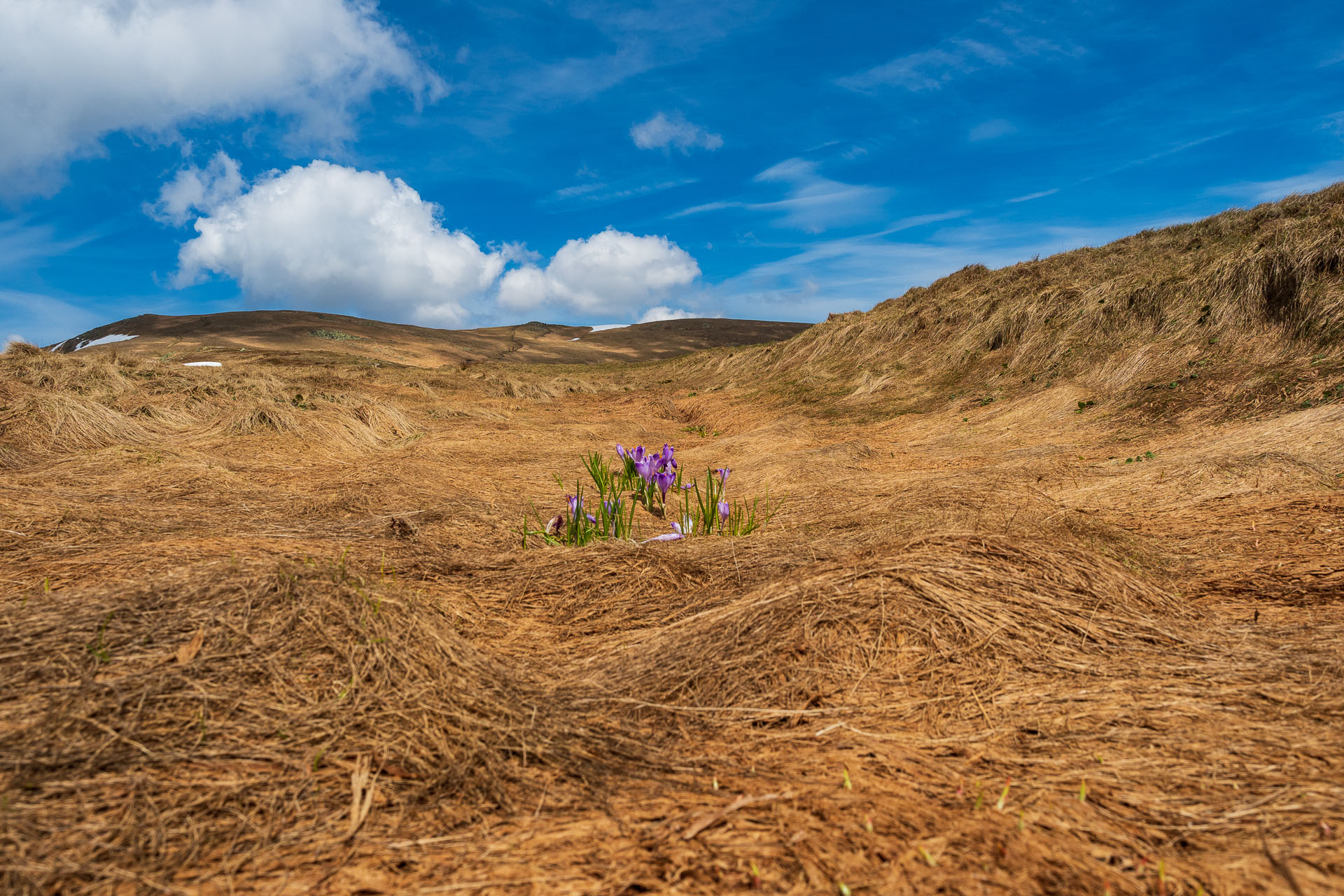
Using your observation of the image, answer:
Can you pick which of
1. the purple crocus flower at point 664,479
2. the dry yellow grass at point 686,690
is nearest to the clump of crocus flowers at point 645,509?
the purple crocus flower at point 664,479

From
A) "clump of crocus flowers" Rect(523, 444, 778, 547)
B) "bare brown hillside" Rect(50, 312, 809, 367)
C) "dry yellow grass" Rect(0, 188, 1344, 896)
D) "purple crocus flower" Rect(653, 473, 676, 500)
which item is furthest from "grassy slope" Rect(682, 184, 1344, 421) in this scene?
"bare brown hillside" Rect(50, 312, 809, 367)

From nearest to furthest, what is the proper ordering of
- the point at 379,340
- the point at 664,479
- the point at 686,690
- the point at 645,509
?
1. the point at 686,690
2. the point at 664,479
3. the point at 645,509
4. the point at 379,340

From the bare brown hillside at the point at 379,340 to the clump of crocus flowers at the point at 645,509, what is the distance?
2299cm

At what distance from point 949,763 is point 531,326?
73.6m

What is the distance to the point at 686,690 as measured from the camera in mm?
2455

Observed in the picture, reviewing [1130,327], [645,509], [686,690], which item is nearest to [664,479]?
[645,509]

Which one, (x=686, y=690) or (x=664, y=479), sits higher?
(x=664, y=479)

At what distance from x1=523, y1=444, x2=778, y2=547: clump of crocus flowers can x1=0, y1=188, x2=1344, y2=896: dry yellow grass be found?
0.29 meters

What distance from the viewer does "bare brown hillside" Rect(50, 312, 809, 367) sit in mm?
31695

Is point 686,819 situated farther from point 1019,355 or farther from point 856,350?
point 856,350

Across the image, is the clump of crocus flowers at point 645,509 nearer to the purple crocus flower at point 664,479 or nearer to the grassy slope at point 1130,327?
the purple crocus flower at point 664,479

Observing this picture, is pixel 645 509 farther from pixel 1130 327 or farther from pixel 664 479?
pixel 1130 327

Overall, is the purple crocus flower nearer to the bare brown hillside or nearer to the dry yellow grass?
the dry yellow grass

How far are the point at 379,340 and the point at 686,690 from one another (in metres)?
48.6
